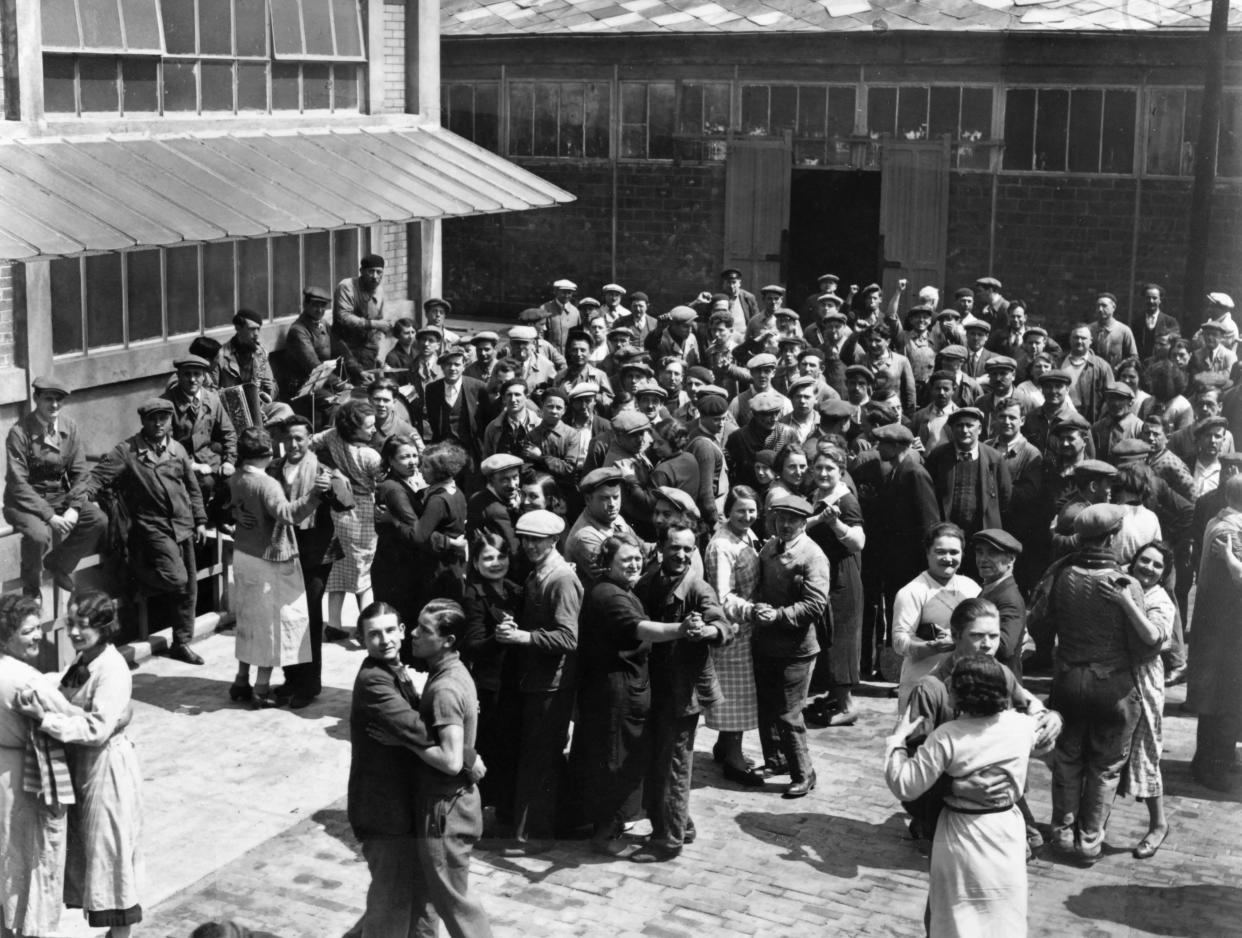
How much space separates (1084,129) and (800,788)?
13.8 metres

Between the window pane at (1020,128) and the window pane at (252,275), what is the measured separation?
33.4 ft

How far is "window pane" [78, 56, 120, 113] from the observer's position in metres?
12.8

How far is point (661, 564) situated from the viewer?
8.51 m

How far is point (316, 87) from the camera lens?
15984 mm

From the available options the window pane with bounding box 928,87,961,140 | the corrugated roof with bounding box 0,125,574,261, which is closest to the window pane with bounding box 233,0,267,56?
the corrugated roof with bounding box 0,125,574,261

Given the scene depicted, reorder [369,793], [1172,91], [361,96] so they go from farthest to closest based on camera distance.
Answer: [1172,91] → [361,96] → [369,793]

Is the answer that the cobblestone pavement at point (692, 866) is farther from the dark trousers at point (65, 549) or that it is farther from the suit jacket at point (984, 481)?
the suit jacket at point (984, 481)

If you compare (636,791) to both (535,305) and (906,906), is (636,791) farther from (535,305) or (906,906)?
(535,305)

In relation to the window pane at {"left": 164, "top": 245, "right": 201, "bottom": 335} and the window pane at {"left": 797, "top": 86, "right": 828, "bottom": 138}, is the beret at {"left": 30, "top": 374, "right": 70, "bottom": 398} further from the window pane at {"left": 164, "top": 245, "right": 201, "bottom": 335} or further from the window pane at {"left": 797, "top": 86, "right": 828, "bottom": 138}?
the window pane at {"left": 797, "top": 86, "right": 828, "bottom": 138}

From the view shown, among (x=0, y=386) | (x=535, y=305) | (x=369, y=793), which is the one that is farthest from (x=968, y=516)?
(x=535, y=305)

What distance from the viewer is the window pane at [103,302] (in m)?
12.9

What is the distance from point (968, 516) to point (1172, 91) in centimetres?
1142

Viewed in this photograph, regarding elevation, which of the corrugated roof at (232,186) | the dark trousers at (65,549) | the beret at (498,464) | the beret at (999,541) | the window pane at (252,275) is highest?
the corrugated roof at (232,186)

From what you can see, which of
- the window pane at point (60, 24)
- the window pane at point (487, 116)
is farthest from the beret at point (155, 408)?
the window pane at point (487, 116)
